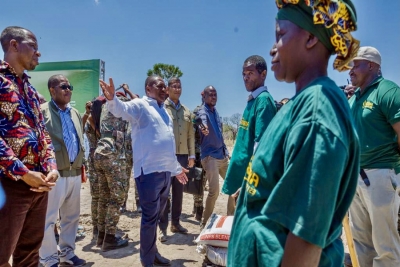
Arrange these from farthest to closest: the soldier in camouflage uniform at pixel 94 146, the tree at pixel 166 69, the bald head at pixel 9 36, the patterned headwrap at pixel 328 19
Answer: the tree at pixel 166 69 < the soldier in camouflage uniform at pixel 94 146 < the bald head at pixel 9 36 < the patterned headwrap at pixel 328 19

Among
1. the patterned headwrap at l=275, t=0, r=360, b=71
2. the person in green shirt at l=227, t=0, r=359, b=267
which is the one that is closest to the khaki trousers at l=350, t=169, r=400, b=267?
the person in green shirt at l=227, t=0, r=359, b=267

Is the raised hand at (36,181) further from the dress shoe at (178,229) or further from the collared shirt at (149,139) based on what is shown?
the dress shoe at (178,229)

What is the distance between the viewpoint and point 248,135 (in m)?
3.03

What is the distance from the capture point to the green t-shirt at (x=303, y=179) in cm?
95

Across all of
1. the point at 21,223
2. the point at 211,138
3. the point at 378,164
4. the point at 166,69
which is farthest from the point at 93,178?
the point at 166,69

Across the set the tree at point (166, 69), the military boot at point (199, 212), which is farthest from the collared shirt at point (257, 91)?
the tree at point (166, 69)

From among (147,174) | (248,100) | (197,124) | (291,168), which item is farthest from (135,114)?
(291,168)

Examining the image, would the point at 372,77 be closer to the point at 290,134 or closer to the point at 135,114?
the point at 135,114

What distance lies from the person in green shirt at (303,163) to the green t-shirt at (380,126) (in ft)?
6.50

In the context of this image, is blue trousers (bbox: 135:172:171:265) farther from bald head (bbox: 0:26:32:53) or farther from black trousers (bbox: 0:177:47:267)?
bald head (bbox: 0:26:32:53)

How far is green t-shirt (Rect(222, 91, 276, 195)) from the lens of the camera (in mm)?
2871

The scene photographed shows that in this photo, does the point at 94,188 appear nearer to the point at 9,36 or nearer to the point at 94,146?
the point at 94,146

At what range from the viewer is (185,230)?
5.13 meters

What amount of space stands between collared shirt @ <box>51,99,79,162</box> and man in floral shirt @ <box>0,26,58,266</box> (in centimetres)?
107
